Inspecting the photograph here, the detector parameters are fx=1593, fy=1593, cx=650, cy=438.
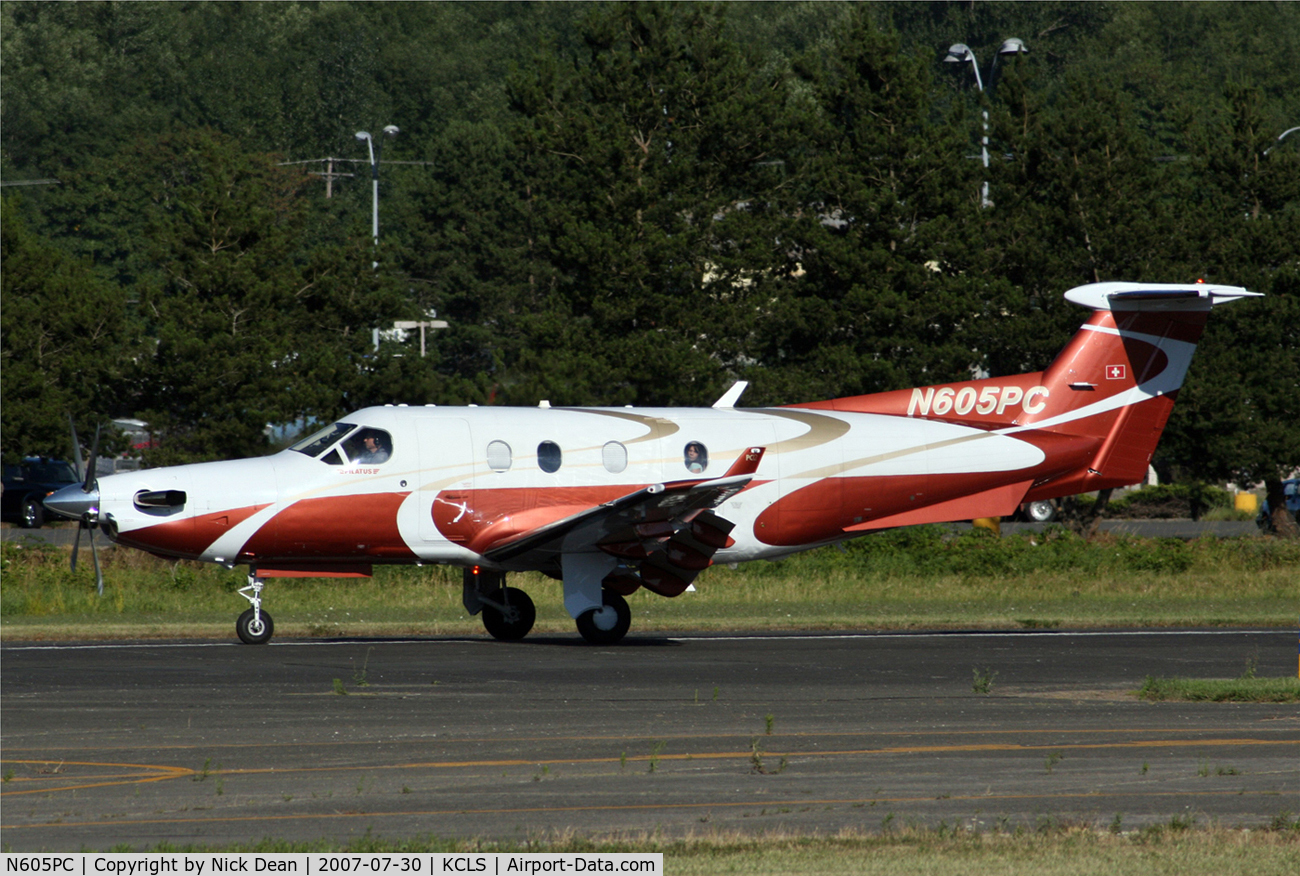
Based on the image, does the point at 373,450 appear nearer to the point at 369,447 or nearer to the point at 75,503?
the point at 369,447

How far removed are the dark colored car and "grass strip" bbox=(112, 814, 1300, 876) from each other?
1661 inches

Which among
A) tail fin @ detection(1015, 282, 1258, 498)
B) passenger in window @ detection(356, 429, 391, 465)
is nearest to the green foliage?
passenger in window @ detection(356, 429, 391, 465)

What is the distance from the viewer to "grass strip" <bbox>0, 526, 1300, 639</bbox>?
77.7 ft

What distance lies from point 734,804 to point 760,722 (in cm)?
340

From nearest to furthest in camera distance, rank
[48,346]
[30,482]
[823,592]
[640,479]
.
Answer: [640,479], [823,592], [48,346], [30,482]

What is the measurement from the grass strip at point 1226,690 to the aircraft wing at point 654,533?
17.6 ft

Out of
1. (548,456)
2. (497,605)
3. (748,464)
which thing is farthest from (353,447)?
(748,464)

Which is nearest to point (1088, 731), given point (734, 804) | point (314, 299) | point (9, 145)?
point (734, 804)

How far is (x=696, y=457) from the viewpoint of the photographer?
810 inches

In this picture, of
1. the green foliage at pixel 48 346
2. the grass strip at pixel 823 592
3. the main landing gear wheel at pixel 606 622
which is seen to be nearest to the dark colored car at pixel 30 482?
the green foliage at pixel 48 346

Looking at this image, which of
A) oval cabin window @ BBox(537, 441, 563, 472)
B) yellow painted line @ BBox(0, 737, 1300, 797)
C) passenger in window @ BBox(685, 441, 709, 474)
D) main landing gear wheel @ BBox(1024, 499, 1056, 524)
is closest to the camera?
yellow painted line @ BBox(0, 737, 1300, 797)

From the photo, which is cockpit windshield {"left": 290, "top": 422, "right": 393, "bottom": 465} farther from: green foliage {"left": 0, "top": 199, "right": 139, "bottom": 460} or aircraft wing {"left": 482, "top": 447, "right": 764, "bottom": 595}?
green foliage {"left": 0, "top": 199, "right": 139, "bottom": 460}

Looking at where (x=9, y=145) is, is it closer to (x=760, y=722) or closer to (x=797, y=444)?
(x=797, y=444)

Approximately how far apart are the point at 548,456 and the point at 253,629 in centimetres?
422
